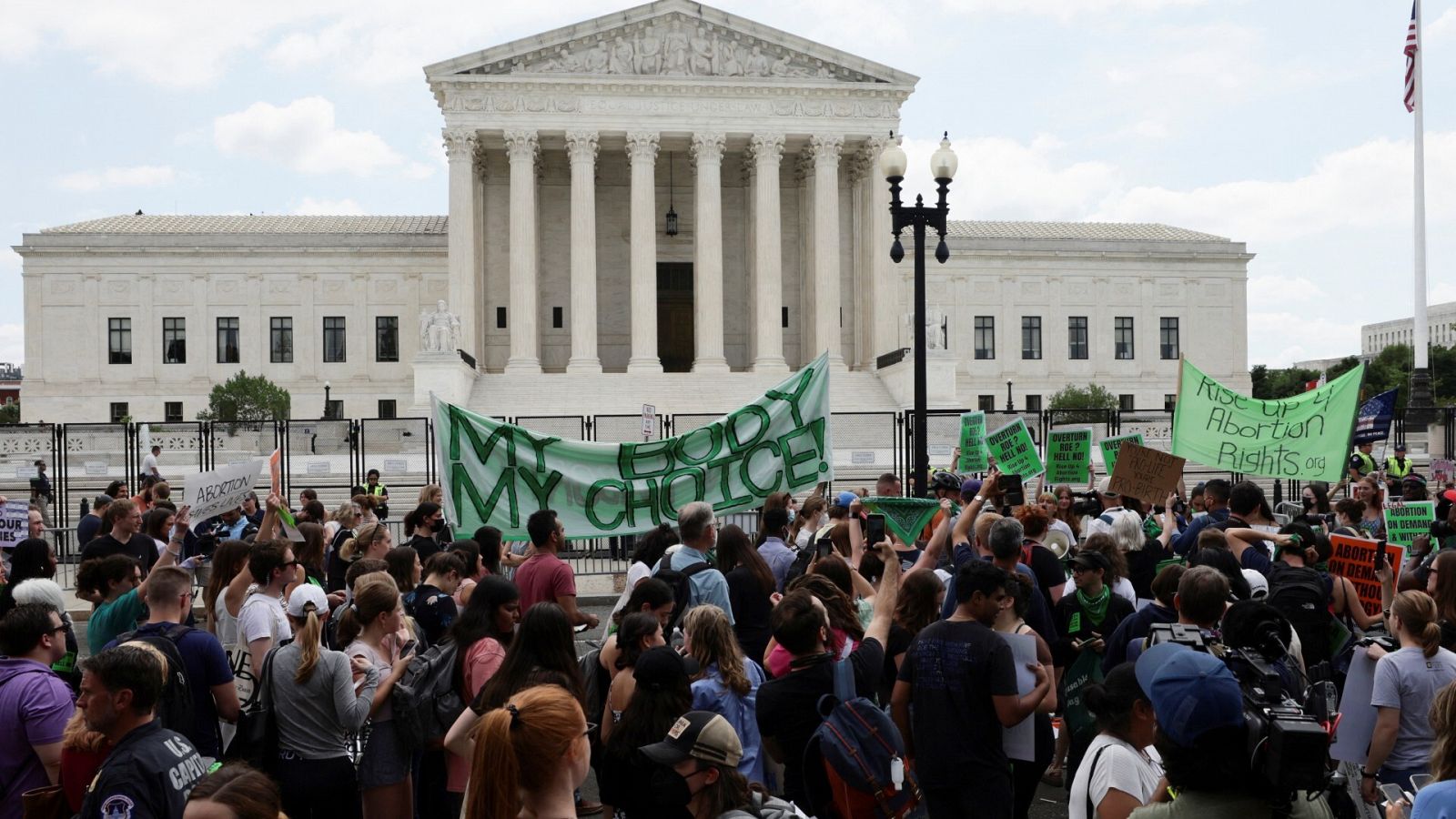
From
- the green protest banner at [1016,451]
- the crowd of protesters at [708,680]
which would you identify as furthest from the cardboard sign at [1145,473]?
the crowd of protesters at [708,680]

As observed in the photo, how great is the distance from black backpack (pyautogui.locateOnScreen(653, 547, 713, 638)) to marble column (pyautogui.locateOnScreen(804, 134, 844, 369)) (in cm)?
4239

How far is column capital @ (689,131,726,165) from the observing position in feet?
164

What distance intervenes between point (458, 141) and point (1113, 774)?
47374mm

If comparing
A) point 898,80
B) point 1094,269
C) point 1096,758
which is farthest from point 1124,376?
point 1096,758

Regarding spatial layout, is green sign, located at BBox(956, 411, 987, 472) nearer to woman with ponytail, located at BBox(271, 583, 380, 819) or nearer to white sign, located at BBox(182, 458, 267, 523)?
white sign, located at BBox(182, 458, 267, 523)

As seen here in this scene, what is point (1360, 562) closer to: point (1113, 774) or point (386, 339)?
point (1113, 774)

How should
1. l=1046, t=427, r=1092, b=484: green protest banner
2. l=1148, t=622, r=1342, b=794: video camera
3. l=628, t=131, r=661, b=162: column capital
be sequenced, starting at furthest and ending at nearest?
l=628, t=131, r=661, b=162: column capital < l=1046, t=427, r=1092, b=484: green protest banner < l=1148, t=622, r=1342, b=794: video camera

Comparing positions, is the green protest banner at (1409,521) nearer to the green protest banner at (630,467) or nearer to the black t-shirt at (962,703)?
the green protest banner at (630,467)

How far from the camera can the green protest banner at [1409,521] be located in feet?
36.2

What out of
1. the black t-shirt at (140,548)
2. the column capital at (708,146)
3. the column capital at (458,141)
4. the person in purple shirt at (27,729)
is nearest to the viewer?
the person in purple shirt at (27,729)

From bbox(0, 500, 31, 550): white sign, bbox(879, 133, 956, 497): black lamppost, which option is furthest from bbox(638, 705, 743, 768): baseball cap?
bbox(879, 133, 956, 497): black lamppost

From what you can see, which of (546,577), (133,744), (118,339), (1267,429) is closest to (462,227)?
→ (118,339)

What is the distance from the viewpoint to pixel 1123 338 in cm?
6425

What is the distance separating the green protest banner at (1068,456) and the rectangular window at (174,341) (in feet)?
171
